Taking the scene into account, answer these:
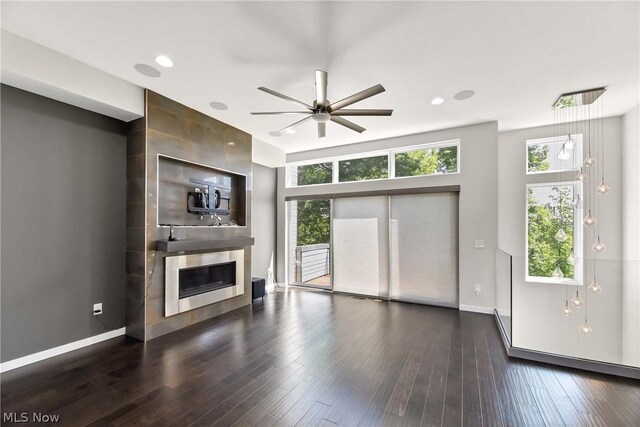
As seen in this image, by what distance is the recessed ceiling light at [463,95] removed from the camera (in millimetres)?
3476

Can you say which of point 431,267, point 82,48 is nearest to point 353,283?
point 431,267

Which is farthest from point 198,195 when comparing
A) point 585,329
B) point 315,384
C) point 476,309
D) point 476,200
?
point 585,329

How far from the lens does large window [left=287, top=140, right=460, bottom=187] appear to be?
499 cm

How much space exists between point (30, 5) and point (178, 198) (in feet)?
7.73

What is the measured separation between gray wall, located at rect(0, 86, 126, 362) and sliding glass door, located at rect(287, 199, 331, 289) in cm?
349

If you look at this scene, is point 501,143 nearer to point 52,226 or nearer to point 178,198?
point 178,198

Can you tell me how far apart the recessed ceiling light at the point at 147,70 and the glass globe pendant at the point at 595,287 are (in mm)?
6137

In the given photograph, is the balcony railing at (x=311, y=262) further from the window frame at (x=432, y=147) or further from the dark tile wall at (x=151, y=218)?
the dark tile wall at (x=151, y=218)

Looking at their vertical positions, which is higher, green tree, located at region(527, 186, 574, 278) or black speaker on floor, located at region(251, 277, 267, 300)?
green tree, located at region(527, 186, 574, 278)

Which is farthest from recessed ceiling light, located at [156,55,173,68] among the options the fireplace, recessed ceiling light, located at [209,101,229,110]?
the fireplace

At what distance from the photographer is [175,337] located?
3518mm

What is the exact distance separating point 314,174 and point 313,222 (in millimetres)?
1111

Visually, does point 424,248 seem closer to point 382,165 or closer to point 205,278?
point 382,165

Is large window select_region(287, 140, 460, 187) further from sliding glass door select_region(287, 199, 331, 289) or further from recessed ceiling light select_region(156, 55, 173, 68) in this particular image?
recessed ceiling light select_region(156, 55, 173, 68)
